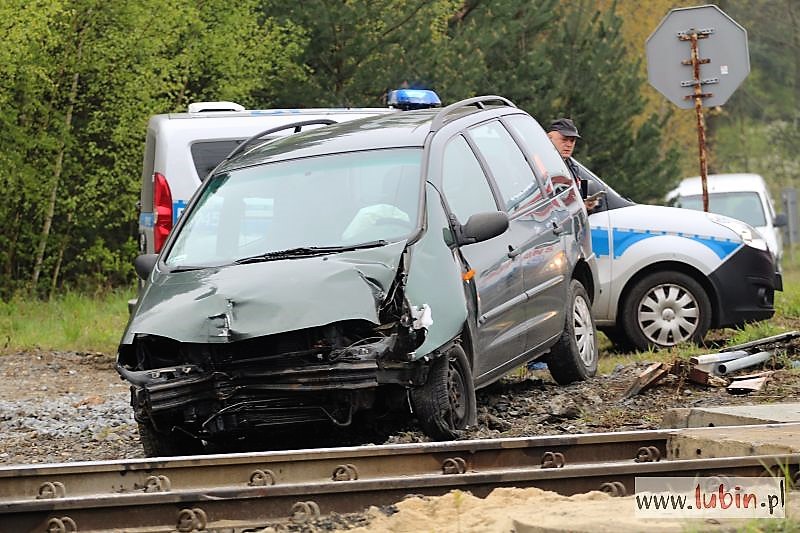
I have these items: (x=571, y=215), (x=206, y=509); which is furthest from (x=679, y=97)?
(x=206, y=509)

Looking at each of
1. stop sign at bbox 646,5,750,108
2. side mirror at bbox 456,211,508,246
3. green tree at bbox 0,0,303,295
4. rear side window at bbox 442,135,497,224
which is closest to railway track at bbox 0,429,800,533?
side mirror at bbox 456,211,508,246

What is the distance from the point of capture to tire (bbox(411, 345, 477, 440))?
23.3 feet

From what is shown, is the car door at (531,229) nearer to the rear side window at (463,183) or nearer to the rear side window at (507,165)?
the rear side window at (507,165)

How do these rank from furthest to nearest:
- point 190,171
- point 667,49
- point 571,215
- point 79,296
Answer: point 79,296 < point 667,49 < point 190,171 < point 571,215

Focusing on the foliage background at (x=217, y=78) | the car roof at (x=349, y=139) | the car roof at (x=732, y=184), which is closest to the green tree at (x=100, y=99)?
the foliage background at (x=217, y=78)

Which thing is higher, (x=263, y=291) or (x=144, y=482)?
(x=263, y=291)

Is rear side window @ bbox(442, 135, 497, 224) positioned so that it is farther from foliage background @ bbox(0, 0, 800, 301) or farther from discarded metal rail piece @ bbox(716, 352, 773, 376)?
foliage background @ bbox(0, 0, 800, 301)

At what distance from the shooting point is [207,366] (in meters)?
6.88

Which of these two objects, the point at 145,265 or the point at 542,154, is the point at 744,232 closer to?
the point at 542,154

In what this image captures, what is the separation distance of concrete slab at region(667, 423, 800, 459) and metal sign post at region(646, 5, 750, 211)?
8985 mm

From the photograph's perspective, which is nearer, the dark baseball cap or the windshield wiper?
the windshield wiper

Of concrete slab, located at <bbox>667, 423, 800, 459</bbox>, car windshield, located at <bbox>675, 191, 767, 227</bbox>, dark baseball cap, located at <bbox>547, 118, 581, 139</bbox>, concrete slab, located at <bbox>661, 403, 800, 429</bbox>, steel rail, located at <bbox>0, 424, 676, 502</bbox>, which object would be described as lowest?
car windshield, located at <bbox>675, 191, 767, 227</bbox>

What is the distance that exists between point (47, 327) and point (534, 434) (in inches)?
380

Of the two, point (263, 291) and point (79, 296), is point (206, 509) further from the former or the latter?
point (79, 296)
